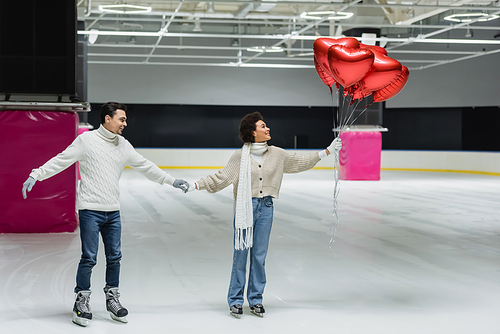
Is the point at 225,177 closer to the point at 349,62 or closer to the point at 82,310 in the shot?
the point at 82,310

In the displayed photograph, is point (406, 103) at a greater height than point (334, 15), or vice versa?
point (334, 15)

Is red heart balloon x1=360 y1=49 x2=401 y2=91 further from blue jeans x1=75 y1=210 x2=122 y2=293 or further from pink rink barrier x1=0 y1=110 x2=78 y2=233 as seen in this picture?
pink rink barrier x1=0 y1=110 x2=78 y2=233

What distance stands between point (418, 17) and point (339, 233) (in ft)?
34.4

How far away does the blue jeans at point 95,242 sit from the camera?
3.87m

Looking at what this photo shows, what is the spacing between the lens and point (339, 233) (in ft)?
26.0

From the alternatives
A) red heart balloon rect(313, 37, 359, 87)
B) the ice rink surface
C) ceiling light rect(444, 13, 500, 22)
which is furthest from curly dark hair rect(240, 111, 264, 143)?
ceiling light rect(444, 13, 500, 22)

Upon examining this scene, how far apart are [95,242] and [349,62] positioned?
2.35 metres

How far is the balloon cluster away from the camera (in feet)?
15.5

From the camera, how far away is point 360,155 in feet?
57.6

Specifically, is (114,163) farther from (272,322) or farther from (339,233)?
(339,233)

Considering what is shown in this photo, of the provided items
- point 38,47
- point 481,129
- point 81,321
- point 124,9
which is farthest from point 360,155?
point 81,321

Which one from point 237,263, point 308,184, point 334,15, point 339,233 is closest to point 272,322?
point 237,263

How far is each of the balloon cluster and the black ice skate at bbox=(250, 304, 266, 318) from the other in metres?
1.92

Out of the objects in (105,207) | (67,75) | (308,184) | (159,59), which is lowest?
(308,184)
